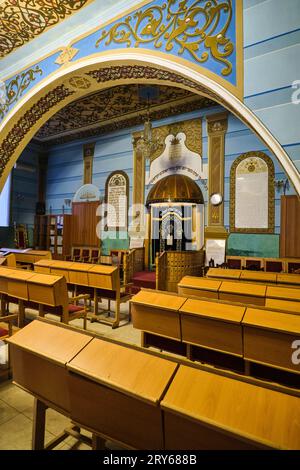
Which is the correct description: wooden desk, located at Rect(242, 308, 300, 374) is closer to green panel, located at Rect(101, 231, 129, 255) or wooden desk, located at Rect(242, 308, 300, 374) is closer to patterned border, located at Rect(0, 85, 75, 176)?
patterned border, located at Rect(0, 85, 75, 176)

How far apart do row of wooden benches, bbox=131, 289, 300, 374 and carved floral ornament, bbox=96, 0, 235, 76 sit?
2030 millimetres

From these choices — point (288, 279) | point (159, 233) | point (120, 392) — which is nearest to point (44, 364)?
point (120, 392)

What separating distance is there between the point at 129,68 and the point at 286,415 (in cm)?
358

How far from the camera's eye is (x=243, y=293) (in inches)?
98.8

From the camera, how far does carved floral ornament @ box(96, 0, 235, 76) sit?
2311 mm

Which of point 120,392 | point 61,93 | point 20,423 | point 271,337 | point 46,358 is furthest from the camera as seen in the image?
point 61,93

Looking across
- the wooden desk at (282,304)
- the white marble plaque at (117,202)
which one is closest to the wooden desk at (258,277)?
the wooden desk at (282,304)

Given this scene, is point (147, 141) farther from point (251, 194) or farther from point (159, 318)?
point (159, 318)

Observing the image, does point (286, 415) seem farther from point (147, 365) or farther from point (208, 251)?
point (208, 251)

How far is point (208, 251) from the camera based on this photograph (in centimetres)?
635

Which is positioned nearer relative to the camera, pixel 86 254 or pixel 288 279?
pixel 288 279

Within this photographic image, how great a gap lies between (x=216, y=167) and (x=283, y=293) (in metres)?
4.56

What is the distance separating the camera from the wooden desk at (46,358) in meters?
1.32

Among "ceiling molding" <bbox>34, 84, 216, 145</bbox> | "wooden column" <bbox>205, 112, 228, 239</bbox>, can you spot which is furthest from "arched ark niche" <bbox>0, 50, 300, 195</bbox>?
"wooden column" <bbox>205, 112, 228, 239</bbox>
